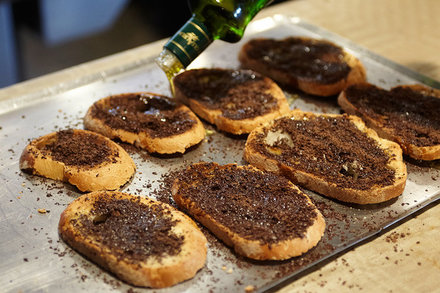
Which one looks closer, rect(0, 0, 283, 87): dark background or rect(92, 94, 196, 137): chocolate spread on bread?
rect(92, 94, 196, 137): chocolate spread on bread

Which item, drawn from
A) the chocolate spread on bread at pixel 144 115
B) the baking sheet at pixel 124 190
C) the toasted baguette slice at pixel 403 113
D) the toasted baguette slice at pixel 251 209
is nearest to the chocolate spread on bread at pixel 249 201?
the toasted baguette slice at pixel 251 209

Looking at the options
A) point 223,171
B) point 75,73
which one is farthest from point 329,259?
point 75,73

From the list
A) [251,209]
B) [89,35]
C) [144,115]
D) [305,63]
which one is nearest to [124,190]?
[144,115]

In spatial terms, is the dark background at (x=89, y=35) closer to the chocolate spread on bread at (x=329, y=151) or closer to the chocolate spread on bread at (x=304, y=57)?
the chocolate spread on bread at (x=304, y=57)

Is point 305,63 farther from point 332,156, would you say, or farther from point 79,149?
point 79,149

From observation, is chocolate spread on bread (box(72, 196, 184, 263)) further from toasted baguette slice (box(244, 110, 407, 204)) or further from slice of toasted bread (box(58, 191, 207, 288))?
toasted baguette slice (box(244, 110, 407, 204))

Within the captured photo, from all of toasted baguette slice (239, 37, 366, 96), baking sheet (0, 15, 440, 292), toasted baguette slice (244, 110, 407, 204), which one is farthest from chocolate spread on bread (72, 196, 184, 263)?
toasted baguette slice (239, 37, 366, 96)
